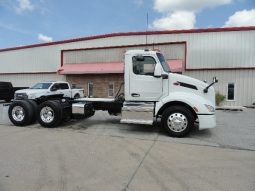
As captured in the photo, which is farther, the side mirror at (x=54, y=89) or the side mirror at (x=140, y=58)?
the side mirror at (x=54, y=89)

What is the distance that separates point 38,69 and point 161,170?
23.5 metres

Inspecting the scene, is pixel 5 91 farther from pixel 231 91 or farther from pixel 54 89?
pixel 231 91

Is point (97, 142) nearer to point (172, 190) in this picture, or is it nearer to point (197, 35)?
point (172, 190)

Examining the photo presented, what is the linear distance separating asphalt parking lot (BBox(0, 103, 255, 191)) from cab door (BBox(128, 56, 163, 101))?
4.24ft

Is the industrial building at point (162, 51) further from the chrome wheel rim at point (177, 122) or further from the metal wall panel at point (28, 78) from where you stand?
the chrome wheel rim at point (177, 122)

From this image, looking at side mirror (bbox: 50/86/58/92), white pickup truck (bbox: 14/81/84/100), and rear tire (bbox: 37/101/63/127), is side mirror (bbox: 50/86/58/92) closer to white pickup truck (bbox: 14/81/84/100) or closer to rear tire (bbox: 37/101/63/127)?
white pickup truck (bbox: 14/81/84/100)

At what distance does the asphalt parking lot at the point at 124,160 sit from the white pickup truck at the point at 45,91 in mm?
5082

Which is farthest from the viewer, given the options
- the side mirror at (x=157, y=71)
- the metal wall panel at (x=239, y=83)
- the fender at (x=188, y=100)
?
the metal wall panel at (x=239, y=83)

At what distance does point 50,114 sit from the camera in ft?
32.5

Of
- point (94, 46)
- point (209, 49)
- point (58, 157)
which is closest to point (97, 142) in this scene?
point (58, 157)

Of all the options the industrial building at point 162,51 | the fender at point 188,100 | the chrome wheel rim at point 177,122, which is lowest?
the chrome wheel rim at point 177,122

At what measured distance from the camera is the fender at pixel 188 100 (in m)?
8.16

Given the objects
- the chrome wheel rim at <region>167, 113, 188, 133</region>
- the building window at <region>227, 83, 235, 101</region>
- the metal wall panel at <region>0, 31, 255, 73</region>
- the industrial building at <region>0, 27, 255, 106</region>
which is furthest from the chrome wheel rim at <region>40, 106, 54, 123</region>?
the building window at <region>227, 83, 235, 101</region>

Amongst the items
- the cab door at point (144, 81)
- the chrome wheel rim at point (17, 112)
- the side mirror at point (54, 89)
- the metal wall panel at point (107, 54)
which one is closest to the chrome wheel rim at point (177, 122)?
the cab door at point (144, 81)
